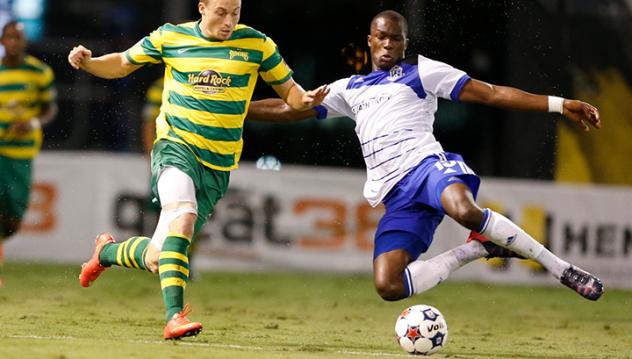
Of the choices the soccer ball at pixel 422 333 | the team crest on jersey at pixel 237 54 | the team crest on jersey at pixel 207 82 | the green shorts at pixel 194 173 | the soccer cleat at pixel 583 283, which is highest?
the team crest on jersey at pixel 237 54

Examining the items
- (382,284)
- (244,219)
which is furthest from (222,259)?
(382,284)

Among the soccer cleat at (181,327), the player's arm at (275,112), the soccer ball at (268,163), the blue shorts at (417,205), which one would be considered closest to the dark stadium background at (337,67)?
the soccer ball at (268,163)

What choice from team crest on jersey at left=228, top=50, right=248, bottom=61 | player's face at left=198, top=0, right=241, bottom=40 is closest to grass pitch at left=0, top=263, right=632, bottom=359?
team crest on jersey at left=228, top=50, right=248, bottom=61

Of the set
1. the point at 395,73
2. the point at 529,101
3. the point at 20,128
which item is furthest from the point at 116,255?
the point at 20,128

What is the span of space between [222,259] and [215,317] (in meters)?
4.21

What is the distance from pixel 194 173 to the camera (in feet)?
25.6

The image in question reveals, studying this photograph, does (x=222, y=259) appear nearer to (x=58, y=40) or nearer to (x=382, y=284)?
(x=58, y=40)

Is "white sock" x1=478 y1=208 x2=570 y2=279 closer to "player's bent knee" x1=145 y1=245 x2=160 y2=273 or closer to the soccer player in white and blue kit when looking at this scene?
the soccer player in white and blue kit

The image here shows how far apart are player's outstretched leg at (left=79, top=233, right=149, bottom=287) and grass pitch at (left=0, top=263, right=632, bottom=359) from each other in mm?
391

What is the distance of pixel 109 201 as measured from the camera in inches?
554

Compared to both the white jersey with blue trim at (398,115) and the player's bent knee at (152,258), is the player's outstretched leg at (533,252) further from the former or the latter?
the player's bent knee at (152,258)

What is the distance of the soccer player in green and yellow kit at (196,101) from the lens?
773 cm

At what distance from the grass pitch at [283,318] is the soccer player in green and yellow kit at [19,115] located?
2.78 ft

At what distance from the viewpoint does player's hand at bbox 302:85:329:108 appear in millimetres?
7922
